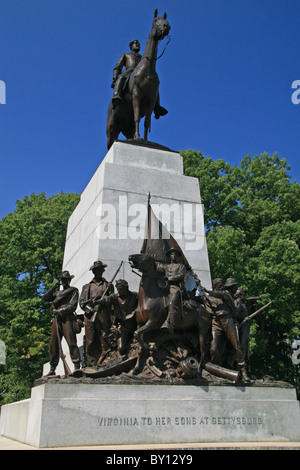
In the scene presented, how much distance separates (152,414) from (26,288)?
52.3ft

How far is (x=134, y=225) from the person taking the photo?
9648mm

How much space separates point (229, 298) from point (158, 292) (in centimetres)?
147

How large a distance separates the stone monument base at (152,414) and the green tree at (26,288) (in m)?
12.9

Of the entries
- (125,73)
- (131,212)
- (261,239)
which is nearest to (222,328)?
(131,212)

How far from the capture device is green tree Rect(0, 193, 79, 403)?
19875 millimetres

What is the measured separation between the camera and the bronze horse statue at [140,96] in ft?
37.1

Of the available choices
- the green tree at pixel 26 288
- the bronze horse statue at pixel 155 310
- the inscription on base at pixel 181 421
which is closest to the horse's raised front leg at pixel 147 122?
the bronze horse statue at pixel 155 310

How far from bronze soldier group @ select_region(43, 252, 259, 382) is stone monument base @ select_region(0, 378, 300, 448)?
63 centimetres

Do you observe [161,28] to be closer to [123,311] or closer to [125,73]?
[125,73]

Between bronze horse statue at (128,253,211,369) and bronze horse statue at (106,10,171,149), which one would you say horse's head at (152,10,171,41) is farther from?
bronze horse statue at (128,253,211,369)

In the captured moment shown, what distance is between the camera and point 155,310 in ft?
24.2

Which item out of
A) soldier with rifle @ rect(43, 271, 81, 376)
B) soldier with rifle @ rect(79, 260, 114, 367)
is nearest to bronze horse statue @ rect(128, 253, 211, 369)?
soldier with rifle @ rect(79, 260, 114, 367)
